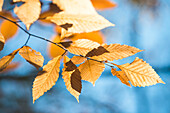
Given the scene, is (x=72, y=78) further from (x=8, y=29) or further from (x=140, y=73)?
(x=8, y=29)

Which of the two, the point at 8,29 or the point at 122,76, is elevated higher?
the point at 122,76

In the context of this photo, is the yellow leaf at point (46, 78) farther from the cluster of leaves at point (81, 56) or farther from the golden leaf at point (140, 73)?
the golden leaf at point (140, 73)

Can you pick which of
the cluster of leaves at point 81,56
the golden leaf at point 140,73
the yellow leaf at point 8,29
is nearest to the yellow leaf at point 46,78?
the cluster of leaves at point 81,56

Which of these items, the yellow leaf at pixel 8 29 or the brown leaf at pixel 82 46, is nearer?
the brown leaf at pixel 82 46

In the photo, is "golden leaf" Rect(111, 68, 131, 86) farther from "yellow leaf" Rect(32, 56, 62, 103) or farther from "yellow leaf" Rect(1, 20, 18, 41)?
"yellow leaf" Rect(1, 20, 18, 41)

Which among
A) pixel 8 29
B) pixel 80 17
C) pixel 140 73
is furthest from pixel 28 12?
pixel 8 29

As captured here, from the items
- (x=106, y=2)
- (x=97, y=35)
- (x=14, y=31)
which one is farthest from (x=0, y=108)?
(x=106, y=2)

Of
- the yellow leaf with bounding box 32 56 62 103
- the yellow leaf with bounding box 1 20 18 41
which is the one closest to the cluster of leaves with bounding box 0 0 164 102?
the yellow leaf with bounding box 32 56 62 103
